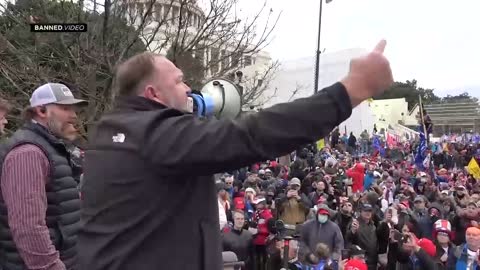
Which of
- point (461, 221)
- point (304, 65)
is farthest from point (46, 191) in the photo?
point (304, 65)

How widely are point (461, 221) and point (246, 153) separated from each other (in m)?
8.92

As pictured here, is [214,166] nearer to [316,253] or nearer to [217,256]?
[217,256]

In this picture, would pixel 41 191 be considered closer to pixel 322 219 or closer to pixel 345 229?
pixel 322 219

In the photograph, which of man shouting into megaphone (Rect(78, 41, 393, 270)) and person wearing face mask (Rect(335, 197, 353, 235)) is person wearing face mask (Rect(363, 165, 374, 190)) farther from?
man shouting into megaphone (Rect(78, 41, 393, 270))

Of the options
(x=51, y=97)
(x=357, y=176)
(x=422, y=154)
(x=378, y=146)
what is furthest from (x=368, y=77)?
(x=378, y=146)

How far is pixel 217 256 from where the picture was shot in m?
1.76

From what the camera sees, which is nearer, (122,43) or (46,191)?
(46,191)

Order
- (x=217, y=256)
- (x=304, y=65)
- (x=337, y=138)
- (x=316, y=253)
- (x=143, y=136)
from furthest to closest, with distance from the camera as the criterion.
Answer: (x=304, y=65) → (x=337, y=138) → (x=316, y=253) → (x=217, y=256) → (x=143, y=136)

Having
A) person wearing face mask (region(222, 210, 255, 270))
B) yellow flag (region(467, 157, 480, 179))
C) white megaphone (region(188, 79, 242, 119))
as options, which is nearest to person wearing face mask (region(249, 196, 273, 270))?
person wearing face mask (region(222, 210, 255, 270))

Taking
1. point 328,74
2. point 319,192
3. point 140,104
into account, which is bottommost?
point 319,192

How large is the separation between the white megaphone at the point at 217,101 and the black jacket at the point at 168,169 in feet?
0.52

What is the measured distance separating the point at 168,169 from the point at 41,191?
4.19 ft

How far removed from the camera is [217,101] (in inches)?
81.4

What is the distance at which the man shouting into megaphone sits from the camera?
154cm
